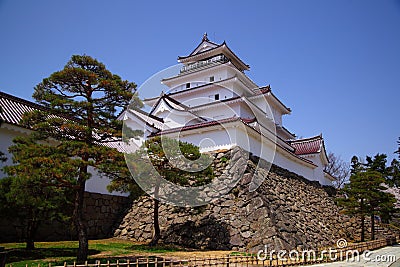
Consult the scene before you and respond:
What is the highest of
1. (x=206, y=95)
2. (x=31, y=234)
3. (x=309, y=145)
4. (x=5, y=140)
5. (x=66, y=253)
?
(x=206, y=95)

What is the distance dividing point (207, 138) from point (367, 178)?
8.07 meters

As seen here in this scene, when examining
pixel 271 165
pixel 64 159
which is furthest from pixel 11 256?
pixel 271 165

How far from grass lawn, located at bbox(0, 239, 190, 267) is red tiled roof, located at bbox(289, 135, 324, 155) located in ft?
44.2

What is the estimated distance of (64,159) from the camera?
24.6ft

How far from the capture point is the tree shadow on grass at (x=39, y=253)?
25.9 ft

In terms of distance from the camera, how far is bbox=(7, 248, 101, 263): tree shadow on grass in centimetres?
789

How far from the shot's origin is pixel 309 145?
2120 cm

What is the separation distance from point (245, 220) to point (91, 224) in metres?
6.39

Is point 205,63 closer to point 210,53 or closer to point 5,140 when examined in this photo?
point 210,53

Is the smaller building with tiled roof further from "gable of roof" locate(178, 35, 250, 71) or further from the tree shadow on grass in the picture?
"gable of roof" locate(178, 35, 250, 71)

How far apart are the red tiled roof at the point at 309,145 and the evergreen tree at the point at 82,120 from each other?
15.3m

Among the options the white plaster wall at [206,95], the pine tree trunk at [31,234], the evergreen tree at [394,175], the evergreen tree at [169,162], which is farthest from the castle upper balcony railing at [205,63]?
→ the evergreen tree at [394,175]

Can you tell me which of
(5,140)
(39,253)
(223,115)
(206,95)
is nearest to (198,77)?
(206,95)

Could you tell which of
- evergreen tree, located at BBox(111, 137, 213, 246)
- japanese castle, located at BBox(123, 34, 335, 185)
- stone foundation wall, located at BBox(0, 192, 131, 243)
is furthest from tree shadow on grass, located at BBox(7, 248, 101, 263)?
japanese castle, located at BBox(123, 34, 335, 185)
